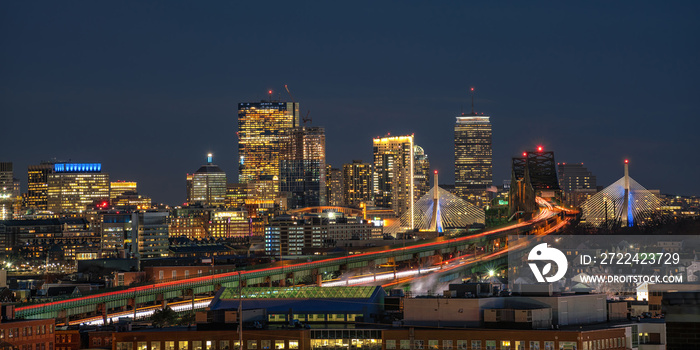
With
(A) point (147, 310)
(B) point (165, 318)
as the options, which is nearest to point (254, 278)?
(A) point (147, 310)

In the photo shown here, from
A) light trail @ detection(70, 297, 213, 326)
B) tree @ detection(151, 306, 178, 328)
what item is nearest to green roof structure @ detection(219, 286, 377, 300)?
tree @ detection(151, 306, 178, 328)

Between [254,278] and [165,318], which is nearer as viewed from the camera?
[165,318]

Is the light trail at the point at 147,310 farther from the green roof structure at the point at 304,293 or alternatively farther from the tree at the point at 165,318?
the green roof structure at the point at 304,293

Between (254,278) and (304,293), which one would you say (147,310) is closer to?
(254,278)

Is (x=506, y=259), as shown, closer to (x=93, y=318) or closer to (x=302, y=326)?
(x=93, y=318)

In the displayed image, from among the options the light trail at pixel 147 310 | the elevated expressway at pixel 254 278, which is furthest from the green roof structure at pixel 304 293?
the light trail at pixel 147 310

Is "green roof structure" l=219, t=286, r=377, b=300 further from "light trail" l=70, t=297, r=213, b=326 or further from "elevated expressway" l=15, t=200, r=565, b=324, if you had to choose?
"light trail" l=70, t=297, r=213, b=326

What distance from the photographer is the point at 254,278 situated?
407 feet

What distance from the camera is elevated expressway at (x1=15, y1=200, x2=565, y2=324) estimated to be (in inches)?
3927

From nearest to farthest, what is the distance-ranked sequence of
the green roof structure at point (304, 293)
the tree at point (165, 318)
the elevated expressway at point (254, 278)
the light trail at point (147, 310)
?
the green roof structure at point (304, 293) → the tree at point (165, 318) → the light trail at point (147, 310) → the elevated expressway at point (254, 278)

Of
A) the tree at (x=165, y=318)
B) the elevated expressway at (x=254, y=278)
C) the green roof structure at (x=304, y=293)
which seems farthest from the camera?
the elevated expressway at (x=254, y=278)

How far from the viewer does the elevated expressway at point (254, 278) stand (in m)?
99.7

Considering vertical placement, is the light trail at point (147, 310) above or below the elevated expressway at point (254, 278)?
below

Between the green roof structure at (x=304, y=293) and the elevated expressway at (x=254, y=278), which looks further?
the elevated expressway at (x=254, y=278)
